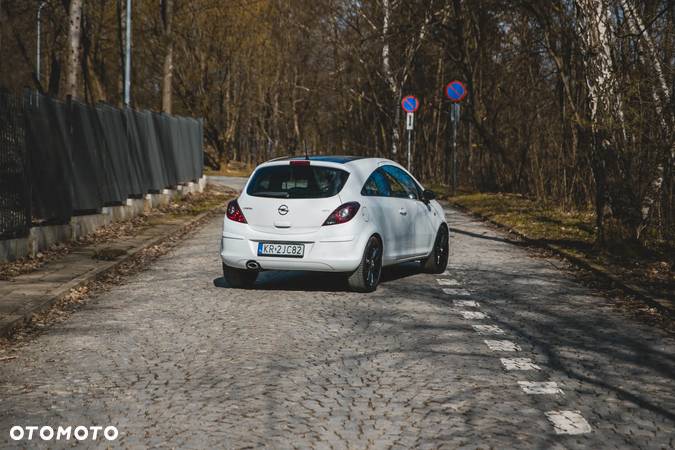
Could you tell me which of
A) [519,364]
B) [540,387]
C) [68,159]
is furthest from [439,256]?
[540,387]

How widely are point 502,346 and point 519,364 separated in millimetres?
747

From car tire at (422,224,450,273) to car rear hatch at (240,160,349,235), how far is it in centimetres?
237

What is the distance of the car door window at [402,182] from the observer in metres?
12.8

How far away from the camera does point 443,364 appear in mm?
7637

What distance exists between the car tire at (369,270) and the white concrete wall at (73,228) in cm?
463

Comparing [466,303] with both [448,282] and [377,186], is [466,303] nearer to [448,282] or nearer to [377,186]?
[448,282]

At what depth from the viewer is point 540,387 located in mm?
6883

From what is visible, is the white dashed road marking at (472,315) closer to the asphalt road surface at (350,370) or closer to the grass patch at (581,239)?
the asphalt road surface at (350,370)

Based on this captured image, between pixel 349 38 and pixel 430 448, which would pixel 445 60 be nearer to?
pixel 349 38

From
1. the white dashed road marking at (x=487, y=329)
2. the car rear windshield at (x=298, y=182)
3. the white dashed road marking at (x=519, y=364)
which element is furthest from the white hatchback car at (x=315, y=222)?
the white dashed road marking at (x=519, y=364)

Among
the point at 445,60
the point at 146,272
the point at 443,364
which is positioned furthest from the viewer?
the point at 445,60

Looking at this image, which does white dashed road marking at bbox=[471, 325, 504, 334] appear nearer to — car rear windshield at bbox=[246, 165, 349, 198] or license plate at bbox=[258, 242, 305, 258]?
license plate at bbox=[258, 242, 305, 258]

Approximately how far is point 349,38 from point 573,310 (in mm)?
38542

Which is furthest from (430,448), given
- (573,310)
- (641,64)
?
(641,64)
